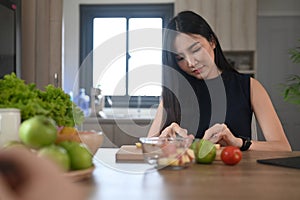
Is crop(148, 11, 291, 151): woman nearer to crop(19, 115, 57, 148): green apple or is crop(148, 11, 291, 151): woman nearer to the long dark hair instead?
the long dark hair

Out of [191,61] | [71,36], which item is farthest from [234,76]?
[71,36]

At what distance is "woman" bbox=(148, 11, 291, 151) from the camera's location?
1822mm

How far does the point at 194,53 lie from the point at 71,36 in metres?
2.56

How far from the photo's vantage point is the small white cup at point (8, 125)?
93 centimetres

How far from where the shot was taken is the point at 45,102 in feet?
3.56

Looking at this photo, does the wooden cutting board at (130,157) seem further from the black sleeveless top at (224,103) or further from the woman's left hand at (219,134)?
the black sleeveless top at (224,103)

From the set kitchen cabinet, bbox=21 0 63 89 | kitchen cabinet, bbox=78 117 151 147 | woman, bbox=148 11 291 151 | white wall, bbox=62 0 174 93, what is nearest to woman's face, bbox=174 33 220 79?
woman, bbox=148 11 291 151

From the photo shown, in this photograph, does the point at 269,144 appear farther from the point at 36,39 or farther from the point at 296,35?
the point at 296,35

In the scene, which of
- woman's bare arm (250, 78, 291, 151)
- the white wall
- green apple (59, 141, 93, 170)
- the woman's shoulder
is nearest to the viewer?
green apple (59, 141, 93, 170)

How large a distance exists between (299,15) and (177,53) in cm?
276

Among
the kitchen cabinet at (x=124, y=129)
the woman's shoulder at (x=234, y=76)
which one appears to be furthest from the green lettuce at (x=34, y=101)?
the kitchen cabinet at (x=124, y=129)

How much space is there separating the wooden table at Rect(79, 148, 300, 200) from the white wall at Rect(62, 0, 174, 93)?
3.09 metres

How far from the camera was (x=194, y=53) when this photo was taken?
1.82 m

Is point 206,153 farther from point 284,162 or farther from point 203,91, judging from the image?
point 203,91
